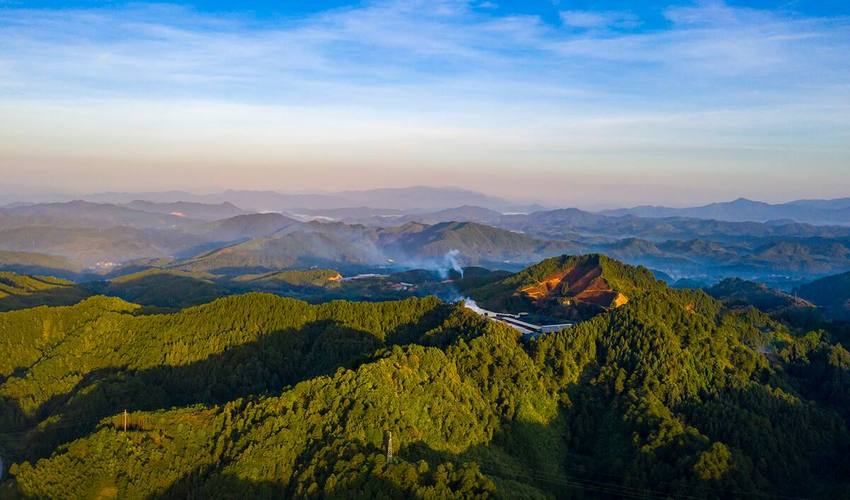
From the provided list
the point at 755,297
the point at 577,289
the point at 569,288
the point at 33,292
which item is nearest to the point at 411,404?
the point at 577,289

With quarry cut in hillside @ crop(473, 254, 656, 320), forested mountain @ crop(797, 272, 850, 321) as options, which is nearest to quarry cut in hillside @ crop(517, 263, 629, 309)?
quarry cut in hillside @ crop(473, 254, 656, 320)

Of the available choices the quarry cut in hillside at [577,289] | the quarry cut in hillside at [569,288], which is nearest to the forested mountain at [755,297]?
the quarry cut in hillside at [569,288]

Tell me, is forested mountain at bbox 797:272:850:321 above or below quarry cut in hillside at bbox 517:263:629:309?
below

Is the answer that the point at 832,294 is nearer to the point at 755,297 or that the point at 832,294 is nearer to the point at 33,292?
the point at 755,297

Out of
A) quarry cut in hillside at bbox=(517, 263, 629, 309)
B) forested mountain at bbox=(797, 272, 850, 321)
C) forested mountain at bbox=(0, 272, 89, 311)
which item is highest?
quarry cut in hillside at bbox=(517, 263, 629, 309)

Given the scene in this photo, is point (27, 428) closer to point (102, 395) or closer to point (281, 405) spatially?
point (102, 395)

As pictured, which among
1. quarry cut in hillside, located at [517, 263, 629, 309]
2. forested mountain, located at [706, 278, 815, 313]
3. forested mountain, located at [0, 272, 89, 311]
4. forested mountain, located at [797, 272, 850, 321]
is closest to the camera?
quarry cut in hillside, located at [517, 263, 629, 309]

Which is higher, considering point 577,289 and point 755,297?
point 577,289

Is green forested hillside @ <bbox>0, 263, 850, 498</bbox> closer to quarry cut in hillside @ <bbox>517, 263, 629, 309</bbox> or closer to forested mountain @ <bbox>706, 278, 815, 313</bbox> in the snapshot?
quarry cut in hillside @ <bbox>517, 263, 629, 309</bbox>

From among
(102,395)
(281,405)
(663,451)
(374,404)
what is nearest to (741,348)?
(663,451)
